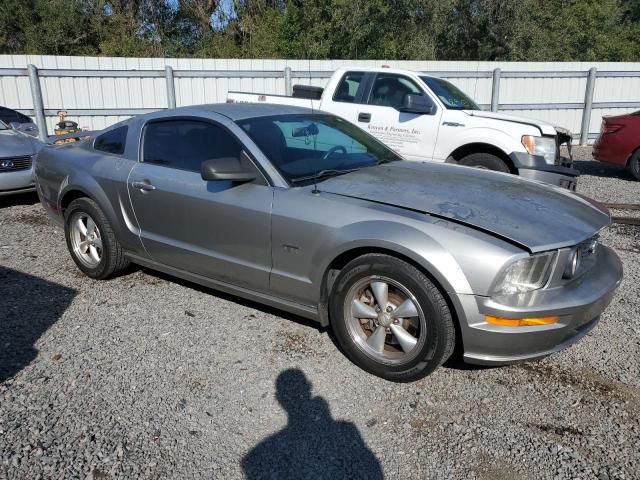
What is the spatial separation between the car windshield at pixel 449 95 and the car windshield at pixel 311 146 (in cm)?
339

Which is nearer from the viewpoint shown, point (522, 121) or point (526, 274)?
point (526, 274)

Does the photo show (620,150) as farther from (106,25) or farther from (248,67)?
(106,25)

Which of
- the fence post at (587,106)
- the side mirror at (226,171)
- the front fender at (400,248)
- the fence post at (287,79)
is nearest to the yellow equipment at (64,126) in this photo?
the fence post at (287,79)

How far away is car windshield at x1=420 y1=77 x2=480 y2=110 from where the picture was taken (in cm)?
768

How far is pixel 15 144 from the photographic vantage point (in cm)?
774

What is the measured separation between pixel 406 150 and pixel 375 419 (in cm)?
537

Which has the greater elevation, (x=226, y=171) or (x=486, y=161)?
(x=226, y=171)

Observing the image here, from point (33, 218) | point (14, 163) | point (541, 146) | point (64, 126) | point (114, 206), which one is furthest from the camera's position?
point (64, 126)

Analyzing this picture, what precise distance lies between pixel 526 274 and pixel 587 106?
44.0 feet

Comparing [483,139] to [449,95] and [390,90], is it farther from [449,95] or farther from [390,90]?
[390,90]

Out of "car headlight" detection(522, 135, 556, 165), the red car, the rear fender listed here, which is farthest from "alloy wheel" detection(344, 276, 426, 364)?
the red car

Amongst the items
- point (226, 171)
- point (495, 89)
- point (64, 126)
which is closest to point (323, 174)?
point (226, 171)

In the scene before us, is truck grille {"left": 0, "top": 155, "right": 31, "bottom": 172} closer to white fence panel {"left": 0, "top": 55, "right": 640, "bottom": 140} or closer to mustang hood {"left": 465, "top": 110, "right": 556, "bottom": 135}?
white fence panel {"left": 0, "top": 55, "right": 640, "bottom": 140}

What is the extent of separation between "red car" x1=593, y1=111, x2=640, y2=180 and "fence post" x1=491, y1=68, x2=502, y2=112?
167 inches
